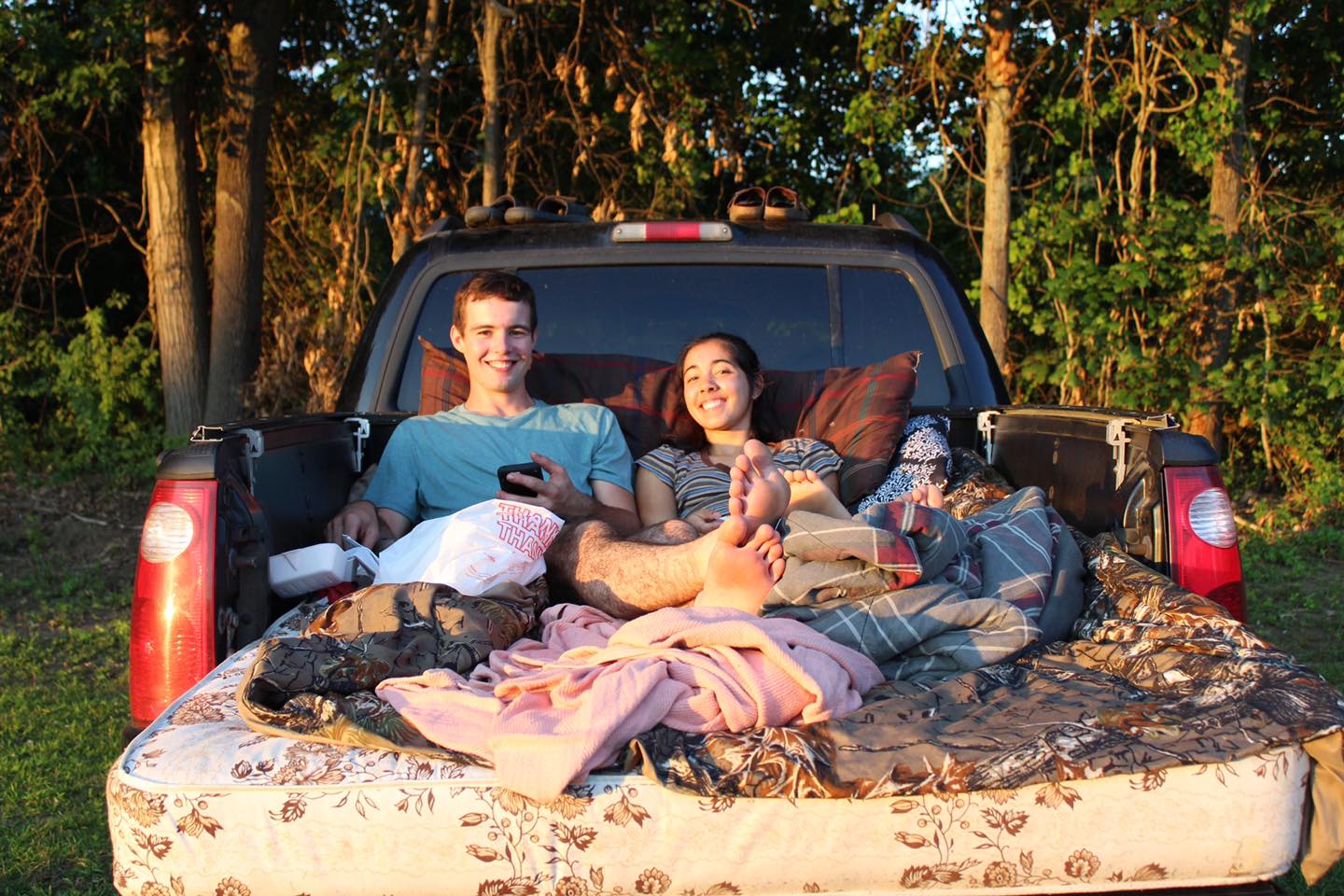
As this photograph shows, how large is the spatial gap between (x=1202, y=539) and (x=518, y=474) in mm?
1783

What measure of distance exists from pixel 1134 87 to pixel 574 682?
6.83 metres

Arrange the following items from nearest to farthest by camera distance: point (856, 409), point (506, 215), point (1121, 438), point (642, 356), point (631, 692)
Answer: point (631, 692) < point (1121, 438) < point (856, 409) < point (642, 356) < point (506, 215)

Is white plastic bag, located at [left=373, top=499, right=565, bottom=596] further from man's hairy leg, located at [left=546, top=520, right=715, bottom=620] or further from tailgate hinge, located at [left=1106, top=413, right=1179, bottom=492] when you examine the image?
tailgate hinge, located at [left=1106, top=413, right=1179, bottom=492]

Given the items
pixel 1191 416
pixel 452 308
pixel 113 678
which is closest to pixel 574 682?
pixel 452 308

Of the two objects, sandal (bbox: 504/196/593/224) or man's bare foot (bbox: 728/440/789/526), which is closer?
man's bare foot (bbox: 728/440/789/526)

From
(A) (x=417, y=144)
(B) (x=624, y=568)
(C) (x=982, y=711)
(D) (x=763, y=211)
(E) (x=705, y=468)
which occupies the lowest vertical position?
(C) (x=982, y=711)

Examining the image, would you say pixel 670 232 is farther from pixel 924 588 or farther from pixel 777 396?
pixel 924 588

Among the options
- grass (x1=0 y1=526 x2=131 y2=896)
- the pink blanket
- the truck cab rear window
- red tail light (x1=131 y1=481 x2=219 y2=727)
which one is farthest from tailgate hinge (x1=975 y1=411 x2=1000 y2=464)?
grass (x1=0 y1=526 x2=131 y2=896)

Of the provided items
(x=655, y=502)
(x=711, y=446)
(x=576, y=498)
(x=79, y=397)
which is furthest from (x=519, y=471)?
(x=79, y=397)

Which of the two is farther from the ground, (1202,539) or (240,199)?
(240,199)

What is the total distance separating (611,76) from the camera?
8297 millimetres

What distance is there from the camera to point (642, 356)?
13.0ft

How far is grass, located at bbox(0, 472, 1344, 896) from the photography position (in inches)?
130

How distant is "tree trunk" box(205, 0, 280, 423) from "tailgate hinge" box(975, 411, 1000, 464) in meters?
6.09
